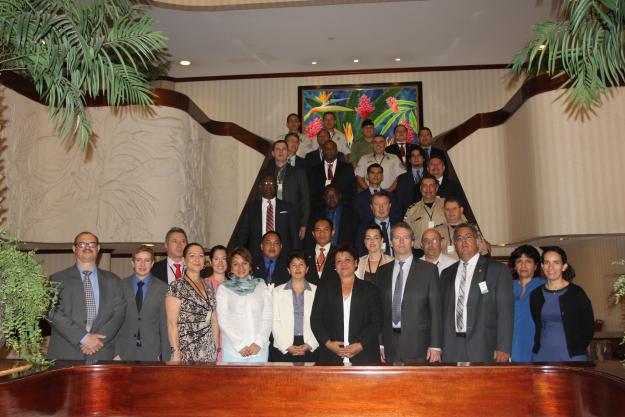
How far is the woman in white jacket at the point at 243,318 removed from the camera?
464cm

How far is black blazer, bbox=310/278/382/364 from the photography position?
4559mm

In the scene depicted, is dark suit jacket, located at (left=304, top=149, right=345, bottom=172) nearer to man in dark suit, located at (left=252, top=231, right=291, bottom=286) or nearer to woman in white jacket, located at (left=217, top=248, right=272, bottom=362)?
man in dark suit, located at (left=252, top=231, right=291, bottom=286)

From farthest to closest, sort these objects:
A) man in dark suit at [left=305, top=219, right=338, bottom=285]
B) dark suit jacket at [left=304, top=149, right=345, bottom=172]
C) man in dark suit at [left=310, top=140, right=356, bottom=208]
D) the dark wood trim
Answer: the dark wood trim, dark suit jacket at [left=304, top=149, right=345, bottom=172], man in dark suit at [left=310, top=140, right=356, bottom=208], man in dark suit at [left=305, top=219, right=338, bottom=285]

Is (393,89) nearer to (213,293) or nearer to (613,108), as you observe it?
(613,108)

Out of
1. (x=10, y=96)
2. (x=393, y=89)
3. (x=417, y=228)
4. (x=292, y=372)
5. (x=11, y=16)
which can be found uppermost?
(x=393, y=89)

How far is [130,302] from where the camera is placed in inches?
190

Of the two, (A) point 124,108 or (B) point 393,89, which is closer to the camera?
(A) point 124,108

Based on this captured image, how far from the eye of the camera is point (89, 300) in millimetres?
4707

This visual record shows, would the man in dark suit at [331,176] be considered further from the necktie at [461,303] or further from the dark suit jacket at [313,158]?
the necktie at [461,303]

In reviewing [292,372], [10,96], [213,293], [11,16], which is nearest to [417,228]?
[213,293]

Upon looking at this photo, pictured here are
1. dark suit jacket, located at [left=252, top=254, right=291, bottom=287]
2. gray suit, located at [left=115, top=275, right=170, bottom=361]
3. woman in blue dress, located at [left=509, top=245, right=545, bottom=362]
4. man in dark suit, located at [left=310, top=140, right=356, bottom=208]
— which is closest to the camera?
gray suit, located at [left=115, top=275, right=170, bottom=361]

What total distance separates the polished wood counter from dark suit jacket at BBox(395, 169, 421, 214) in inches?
174

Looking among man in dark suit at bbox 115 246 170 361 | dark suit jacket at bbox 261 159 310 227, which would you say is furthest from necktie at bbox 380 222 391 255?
man in dark suit at bbox 115 246 170 361

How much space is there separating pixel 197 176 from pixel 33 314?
21.8 feet
